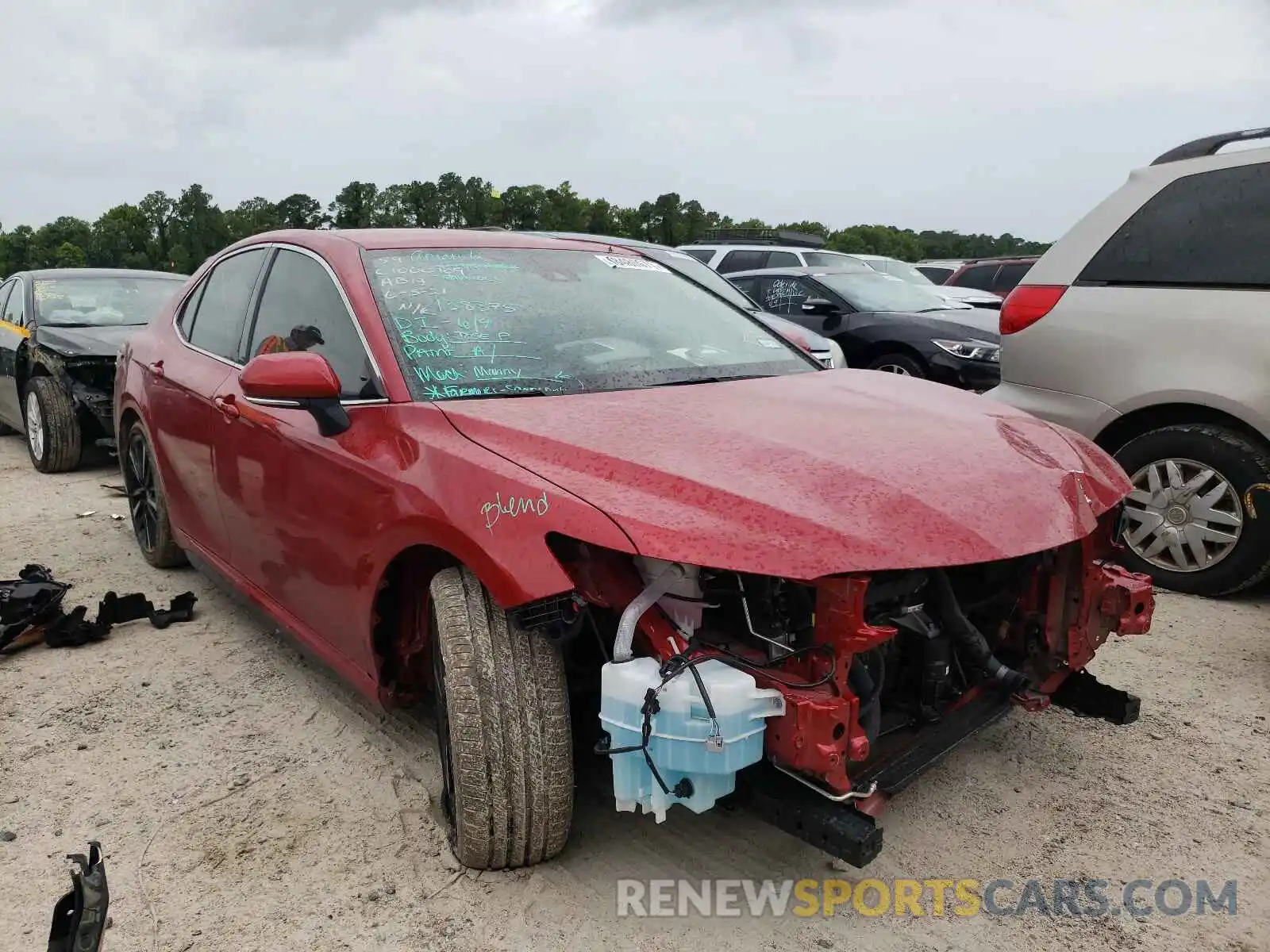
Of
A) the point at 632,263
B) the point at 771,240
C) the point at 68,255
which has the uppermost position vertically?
the point at 68,255

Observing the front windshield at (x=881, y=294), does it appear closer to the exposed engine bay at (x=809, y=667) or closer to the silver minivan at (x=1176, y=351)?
the silver minivan at (x=1176, y=351)

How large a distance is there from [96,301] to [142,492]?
12.3ft

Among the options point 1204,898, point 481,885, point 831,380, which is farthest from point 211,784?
point 1204,898

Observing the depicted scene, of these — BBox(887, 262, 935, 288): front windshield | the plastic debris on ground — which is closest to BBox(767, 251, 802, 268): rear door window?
BBox(887, 262, 935, 288): front windshield

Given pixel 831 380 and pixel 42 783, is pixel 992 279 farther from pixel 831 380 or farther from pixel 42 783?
pixel 42 783

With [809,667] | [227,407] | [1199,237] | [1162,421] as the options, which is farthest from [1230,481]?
[227,407]

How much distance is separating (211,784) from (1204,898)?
263 cm

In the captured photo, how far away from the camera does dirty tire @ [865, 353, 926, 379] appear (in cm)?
768

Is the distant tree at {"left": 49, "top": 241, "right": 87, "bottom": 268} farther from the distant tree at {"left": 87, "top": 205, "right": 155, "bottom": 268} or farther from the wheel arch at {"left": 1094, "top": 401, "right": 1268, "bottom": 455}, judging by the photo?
the wheel arch at {"left": 1094, "top": 401, "right": 1268, "bottom": 455}

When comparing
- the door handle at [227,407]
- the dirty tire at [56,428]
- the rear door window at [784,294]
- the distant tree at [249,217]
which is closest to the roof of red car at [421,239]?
the door handle at [227,407]

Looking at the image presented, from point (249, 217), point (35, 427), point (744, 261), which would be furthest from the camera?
point (249, 217)

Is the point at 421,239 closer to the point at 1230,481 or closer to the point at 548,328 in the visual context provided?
the point at 548,328

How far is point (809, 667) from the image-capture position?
2.00 meters

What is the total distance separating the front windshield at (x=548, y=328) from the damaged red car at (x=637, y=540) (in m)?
0.01
